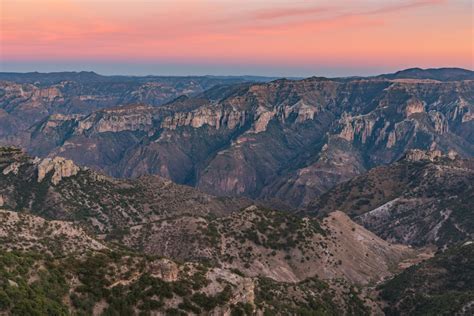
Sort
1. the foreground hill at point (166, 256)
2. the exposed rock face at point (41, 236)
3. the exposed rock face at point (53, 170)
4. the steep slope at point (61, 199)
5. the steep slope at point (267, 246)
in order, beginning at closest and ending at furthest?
the foreground hill at point (166, 256), the exposed rock face at point (41, 236), the steep slope at point (267, 246), the steep slope at point (61, 199), the exposed rock face at point (53, 170)

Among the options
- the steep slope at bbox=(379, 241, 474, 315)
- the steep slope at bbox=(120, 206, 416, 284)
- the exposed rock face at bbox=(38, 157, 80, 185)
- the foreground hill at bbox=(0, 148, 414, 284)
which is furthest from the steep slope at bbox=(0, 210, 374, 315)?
the exposed rock face at bbox=(38, 157, 80, 185)

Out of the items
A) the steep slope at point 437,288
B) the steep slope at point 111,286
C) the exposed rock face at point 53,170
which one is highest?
the steep slope at point 111,286

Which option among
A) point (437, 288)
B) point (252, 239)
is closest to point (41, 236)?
point (252, 239)

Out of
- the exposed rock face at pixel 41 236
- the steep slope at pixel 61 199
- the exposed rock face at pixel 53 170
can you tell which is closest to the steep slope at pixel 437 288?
the exposed rock face at pixel 41 236

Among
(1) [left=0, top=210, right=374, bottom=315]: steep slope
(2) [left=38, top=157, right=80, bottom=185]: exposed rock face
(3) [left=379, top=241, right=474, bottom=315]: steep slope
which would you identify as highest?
(1) [left=0, top=210, right=374, bottom=315]: steep slope

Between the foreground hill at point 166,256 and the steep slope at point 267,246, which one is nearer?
the foreground hill at point 166,256

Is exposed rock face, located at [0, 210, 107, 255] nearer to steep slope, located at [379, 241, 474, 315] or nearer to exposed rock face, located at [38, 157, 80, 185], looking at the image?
steep slope, located at [379, 241, 474, 315]

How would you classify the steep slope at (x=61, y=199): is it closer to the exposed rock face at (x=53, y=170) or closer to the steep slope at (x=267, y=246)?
the exposed rock face at (x=53, y=170)

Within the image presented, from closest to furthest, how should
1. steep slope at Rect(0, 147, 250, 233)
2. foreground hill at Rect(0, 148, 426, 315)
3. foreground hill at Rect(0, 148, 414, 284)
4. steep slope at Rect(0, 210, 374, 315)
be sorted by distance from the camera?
1. steep slope at Rect(0, 210, 374, 315)
2. foreground hill at Rect(0, 148, 426, 315)
3. foreground hill at Rect(0, 148, 414, 284)
4. steep slope at Rect(0, 147, 250, 233)

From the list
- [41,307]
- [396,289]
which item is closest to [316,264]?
[396,289]
